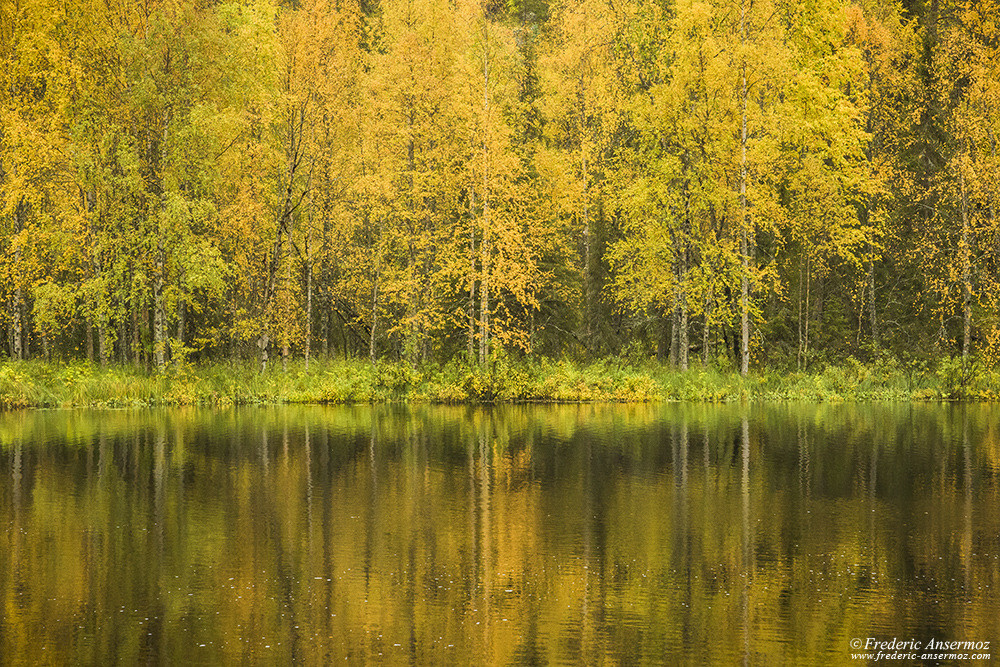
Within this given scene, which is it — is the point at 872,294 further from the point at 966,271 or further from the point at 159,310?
the point at 159,310

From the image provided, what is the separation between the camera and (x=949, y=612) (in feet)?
42.5

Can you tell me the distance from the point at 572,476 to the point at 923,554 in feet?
28.5

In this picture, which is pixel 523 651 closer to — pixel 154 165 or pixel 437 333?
pixel 154 165

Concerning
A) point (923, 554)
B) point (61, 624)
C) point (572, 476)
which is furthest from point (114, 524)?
point (923, 554)

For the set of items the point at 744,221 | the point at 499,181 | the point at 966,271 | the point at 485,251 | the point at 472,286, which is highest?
the point at 499,181

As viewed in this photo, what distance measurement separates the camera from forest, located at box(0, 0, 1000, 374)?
144 feet

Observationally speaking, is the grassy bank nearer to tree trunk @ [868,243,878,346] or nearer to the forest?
the forest

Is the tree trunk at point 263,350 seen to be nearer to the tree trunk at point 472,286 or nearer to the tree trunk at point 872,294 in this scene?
the tree trunk at point 472,286

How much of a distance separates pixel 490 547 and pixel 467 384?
28087mm

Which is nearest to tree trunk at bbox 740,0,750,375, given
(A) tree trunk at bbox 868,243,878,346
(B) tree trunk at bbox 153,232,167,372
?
(A) tree trunk at bbox 868,243,878,346

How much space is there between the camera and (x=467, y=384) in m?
44.7

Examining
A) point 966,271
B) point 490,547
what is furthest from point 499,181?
point 490,547

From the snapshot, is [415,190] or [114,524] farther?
[415,190]

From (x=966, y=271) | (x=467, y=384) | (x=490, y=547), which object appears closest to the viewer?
(x=490, y=547)
